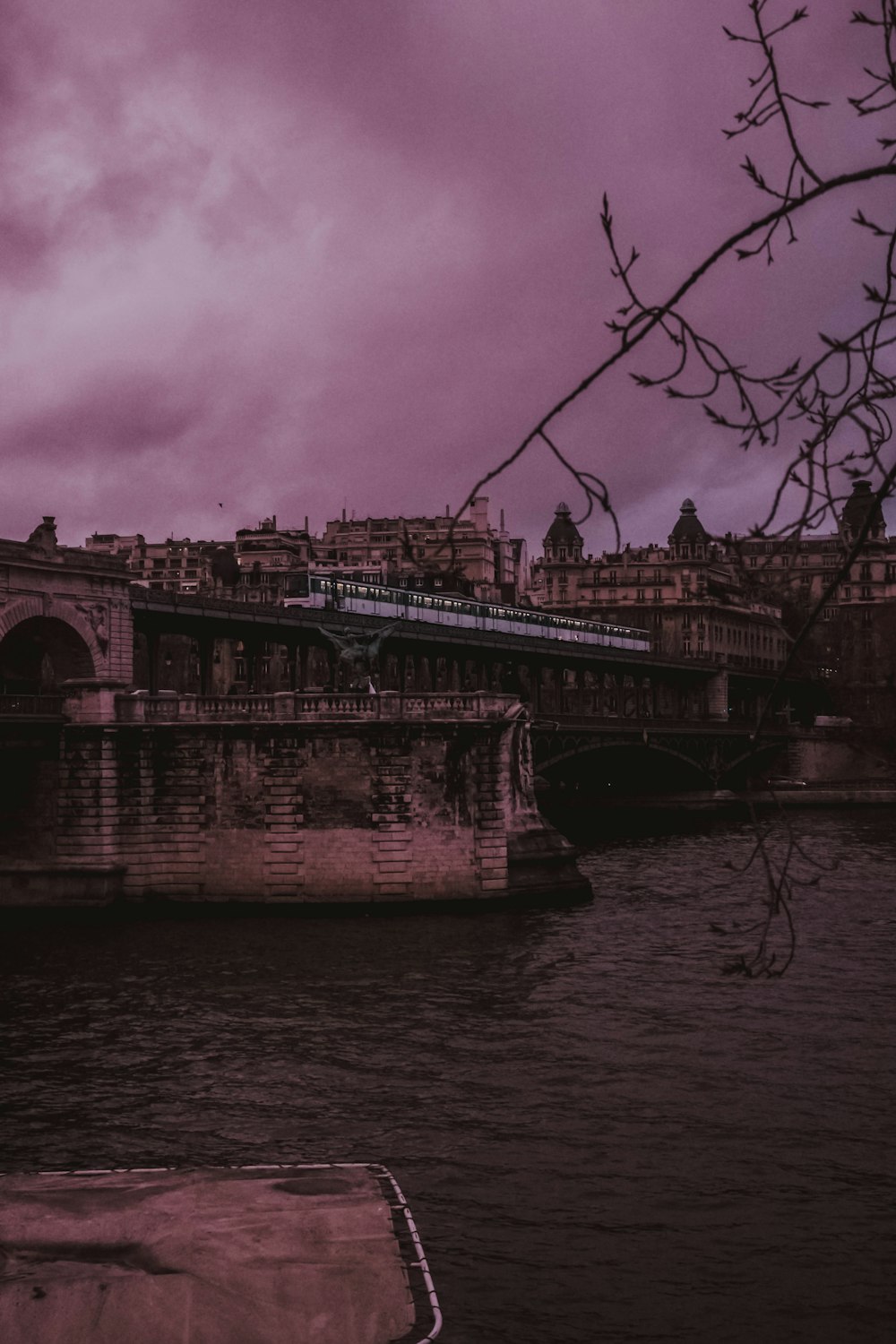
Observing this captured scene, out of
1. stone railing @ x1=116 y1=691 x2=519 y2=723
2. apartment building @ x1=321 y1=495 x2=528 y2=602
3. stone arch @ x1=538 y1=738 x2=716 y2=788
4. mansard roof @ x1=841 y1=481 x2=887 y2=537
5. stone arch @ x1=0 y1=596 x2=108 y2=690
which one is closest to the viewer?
mansard roof @ x1=841 y1=481 x2=887 y2=537

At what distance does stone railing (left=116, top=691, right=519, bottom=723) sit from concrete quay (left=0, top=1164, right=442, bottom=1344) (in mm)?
34042

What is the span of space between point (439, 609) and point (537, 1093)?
6423 cm

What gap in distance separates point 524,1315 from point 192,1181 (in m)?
5.10

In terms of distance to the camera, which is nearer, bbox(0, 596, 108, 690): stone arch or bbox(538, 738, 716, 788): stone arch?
bbox(0, 596, 108, 690): stone arch

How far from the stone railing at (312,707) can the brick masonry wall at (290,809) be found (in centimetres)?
43

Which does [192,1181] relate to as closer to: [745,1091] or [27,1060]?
[745,1091]

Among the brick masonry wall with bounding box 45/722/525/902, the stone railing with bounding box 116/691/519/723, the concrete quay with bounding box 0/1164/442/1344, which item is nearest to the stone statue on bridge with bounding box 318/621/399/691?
the stone railing with bounding box 116/691/519/723

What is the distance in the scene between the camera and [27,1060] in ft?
91.9

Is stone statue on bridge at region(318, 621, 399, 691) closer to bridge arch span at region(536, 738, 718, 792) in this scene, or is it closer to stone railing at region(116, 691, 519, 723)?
stone railing at region(116, 691, 519, 723)

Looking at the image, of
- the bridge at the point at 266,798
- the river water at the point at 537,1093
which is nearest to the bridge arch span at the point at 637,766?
the bridge at the point at 266,798

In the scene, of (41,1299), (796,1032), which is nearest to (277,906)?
(796,1032)

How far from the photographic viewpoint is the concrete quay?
10.7 m

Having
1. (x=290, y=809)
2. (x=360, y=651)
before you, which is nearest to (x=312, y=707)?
(x=290, y=809)

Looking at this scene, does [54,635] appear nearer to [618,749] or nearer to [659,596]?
[618,749]
